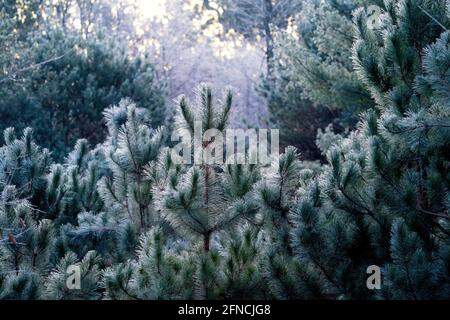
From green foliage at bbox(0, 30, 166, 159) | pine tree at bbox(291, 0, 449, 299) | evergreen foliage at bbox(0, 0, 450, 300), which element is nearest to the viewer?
evergreen foliage at bbox(0, 0, 450, 300)

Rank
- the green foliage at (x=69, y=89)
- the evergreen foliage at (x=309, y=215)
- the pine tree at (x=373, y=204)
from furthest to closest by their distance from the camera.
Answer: the green foliage at (x=69, y=89), the pine tree at (x=373, y=204), the evergreen foliage at (x=309, y=215)

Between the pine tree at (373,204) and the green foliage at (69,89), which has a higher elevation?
the green foliage at (69,89)

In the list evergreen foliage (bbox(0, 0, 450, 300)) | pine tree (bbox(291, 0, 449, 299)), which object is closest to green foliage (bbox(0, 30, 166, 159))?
evergreen foliage (bbox(0, 0, 450, 300))

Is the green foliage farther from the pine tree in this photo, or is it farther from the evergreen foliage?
the pine tree

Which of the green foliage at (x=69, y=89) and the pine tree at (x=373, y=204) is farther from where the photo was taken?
the green foliage at (x=69, y=89)

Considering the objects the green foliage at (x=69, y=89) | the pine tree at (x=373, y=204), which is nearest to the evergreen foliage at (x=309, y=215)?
the pine tree at (x=373, y=204)

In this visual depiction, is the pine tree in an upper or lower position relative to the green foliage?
lower

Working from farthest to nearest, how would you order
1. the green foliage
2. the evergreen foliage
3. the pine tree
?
the green foliage < the pine tree < the evergreen foliage

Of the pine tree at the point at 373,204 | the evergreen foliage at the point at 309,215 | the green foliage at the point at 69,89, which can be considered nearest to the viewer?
the evergreen foliage at the point at 309,215

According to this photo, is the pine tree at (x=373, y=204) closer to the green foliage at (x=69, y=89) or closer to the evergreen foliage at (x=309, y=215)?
the evergreen foliage at (x=309, y=215)

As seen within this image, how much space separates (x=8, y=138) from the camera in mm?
5918
